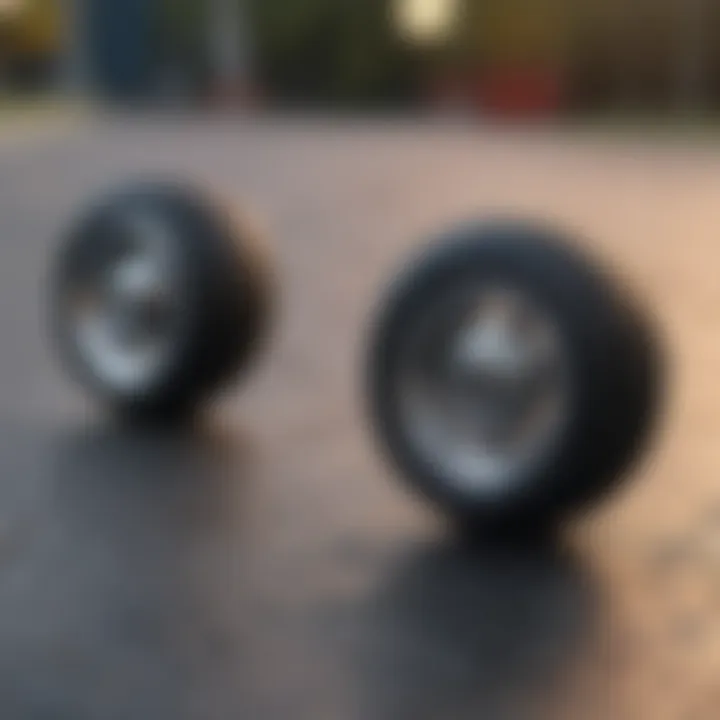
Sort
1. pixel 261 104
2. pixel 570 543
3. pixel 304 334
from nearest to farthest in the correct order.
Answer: pixel 570 543, pixel 304 334, pixel 261 104

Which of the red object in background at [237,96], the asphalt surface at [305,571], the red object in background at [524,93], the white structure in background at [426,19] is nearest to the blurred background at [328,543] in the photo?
the asphalt surface at [305,571]

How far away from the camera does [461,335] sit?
5.47 ft

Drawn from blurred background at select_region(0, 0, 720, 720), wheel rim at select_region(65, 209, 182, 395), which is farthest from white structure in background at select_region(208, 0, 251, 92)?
wheel rim at select_region(65, 209, 182, 395)

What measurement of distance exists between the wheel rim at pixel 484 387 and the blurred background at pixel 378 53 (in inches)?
241

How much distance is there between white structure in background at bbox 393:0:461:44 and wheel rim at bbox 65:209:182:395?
6.08 m

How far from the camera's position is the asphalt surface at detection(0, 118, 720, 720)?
1.27m

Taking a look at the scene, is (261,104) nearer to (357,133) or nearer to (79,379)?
(357,133)

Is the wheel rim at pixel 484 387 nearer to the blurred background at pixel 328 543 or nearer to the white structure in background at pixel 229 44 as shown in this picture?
the blurred background at pixel 328 543

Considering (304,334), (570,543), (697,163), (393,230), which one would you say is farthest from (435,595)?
(697,163)

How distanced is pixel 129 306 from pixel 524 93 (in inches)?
228

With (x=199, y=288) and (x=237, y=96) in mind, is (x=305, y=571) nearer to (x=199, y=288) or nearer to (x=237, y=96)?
(x=199, y=288)

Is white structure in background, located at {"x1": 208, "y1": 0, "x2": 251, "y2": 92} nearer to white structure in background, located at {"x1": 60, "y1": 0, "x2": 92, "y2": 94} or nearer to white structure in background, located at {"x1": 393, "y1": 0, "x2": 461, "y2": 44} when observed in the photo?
white structure in background, located at {"x1": 60, "y1": 0, "x2": 92, "y2": 94}

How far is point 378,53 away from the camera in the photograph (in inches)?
323

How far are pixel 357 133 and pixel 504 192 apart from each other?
8.15 feet
